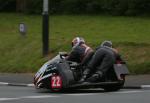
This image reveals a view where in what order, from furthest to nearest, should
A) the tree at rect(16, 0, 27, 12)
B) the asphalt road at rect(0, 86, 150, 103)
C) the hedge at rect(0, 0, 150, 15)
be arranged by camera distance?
the tree at rect(16, 0, 27, 12) < the hedge at rect(0, 0, 150, 15) < the asphalt road at rect(0, 86, 150, 103)

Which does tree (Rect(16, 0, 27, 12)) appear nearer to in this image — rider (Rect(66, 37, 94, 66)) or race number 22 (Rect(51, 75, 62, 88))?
rider (Rect(66, 37, 94, 66))

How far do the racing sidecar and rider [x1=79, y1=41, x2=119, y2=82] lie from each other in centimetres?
15

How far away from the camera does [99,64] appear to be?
70.6 ft

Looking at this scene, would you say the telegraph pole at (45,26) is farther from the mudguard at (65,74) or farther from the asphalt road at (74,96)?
the mudguard at (65,74)

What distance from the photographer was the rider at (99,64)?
21312 millimetres

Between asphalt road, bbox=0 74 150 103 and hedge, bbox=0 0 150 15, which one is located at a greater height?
hedge, bbox=0 0 150 15

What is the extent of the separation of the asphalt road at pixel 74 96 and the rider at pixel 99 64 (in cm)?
54

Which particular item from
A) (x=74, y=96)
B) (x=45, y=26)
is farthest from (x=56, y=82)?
(x=45, y=26)

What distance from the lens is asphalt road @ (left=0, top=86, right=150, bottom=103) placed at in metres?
18.3

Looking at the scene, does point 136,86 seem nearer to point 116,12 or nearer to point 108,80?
point 108,80

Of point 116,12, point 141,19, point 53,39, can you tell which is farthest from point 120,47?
point 116,12

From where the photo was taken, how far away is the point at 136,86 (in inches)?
918

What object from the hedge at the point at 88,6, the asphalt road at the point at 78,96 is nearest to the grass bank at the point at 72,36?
the hedge at the point at 88,6

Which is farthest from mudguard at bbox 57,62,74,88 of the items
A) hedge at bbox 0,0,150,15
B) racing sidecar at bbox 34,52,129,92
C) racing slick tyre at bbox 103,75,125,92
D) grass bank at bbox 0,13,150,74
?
hedge at bbox 0,0,150,15
